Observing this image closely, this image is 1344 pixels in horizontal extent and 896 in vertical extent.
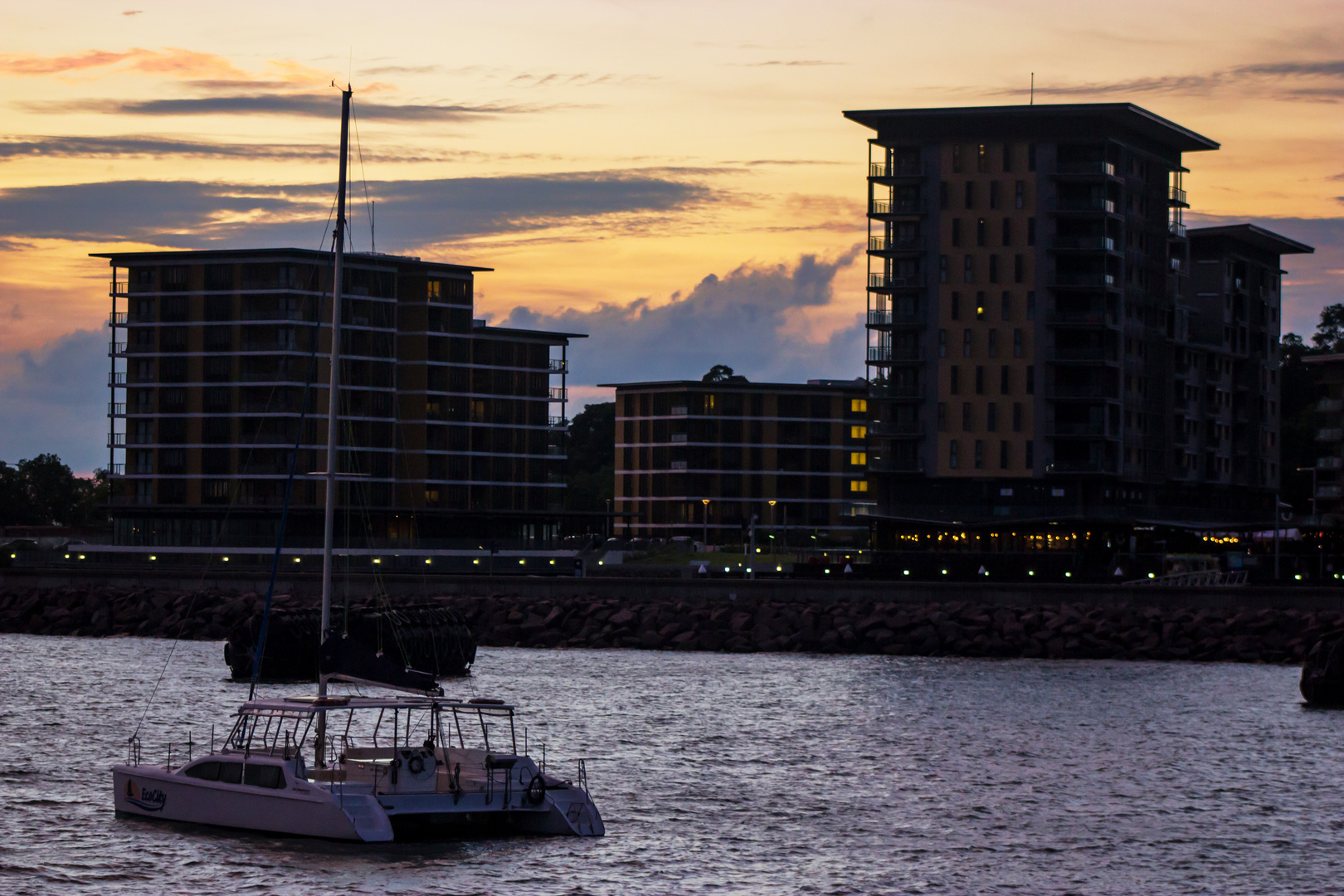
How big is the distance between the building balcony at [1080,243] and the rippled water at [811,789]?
68.5 metres

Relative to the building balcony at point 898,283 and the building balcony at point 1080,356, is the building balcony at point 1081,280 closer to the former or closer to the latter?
the building balcony at point 1080,356

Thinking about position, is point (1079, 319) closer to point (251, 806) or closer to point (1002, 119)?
point (1002, 119)

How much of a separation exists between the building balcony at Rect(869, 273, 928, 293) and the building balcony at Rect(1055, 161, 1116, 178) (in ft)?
45.3

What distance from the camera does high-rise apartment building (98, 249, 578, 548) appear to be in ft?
473

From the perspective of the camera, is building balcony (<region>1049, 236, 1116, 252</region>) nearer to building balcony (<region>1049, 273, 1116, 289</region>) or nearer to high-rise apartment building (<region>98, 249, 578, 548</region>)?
building balcony (<region>1049, 273, 1116, 289</region>)

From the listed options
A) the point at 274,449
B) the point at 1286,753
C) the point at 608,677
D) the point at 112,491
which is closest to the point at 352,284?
the point at 274,449

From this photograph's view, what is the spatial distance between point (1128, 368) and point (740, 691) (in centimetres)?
8870

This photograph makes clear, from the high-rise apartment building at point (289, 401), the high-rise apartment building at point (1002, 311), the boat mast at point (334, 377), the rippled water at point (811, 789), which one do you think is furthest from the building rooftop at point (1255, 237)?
the boat mast at point (334, 377)

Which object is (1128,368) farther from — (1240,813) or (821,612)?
(1240,813)

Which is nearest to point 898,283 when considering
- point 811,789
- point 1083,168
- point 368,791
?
point 1083,168

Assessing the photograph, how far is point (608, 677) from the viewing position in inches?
2677

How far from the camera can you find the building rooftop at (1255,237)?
548 feet

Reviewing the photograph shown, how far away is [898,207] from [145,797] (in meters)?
110

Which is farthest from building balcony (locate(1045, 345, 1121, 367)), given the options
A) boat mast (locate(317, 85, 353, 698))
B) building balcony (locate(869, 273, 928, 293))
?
boat mast (locate(317, 85, 353, 698))
